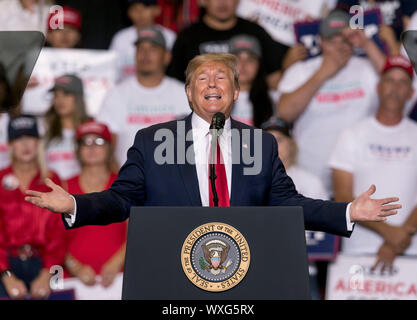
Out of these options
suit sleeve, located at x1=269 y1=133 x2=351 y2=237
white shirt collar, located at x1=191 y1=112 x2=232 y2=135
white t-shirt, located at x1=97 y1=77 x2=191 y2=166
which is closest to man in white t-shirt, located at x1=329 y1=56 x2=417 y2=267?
white t-shirt, located at x1=97 y1=77 x2=191 y2=166

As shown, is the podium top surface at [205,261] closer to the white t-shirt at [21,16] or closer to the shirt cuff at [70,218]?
the shirt cuff at [70,218]

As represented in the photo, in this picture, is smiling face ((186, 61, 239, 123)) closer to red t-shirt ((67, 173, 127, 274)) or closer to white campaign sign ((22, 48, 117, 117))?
red t-shirt ((67, 173, 127, 274))

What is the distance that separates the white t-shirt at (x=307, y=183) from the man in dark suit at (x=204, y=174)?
182cm

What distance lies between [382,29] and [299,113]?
0.78 m

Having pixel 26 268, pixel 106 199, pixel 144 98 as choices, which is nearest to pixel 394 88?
pixel 144 98

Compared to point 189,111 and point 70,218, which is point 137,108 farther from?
point 70,218

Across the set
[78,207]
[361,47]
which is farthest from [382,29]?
[78,207]

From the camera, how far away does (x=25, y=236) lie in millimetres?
4250

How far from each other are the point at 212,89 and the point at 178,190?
0.36 meters

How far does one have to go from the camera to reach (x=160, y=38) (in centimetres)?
475

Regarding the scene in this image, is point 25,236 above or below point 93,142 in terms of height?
below

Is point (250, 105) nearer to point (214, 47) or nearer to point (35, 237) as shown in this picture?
point (214, 47)

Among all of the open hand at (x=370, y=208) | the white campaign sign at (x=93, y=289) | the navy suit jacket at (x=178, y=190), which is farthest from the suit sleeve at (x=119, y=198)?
the white campaign sign at (x=93, y=289)

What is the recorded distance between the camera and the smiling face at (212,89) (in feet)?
7.91
